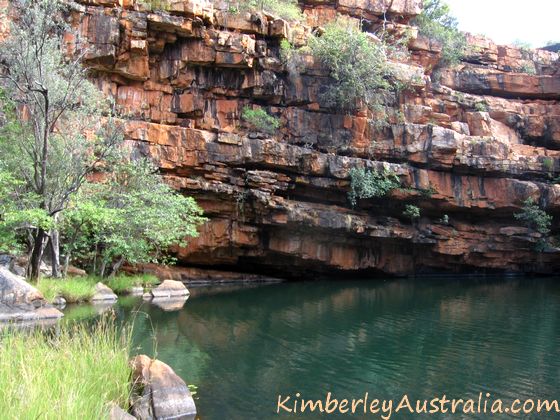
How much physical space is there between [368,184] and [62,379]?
838 inches

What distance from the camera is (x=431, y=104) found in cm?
2836

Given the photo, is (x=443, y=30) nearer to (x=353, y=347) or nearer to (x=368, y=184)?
(x=368, y=184)

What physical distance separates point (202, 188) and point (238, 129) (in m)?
4.11

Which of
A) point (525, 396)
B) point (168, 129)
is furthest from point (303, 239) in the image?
point (525, 396)

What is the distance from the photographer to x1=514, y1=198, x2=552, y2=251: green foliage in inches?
1039

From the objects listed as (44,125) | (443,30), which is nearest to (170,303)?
(44,125)

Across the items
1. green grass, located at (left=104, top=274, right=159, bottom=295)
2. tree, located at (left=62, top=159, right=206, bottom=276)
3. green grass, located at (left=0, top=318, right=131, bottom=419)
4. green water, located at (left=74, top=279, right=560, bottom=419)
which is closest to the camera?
green grass, located at (left=0, top=318, right=131, bottom=419)

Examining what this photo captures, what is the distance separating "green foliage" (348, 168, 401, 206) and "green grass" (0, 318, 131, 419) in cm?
1983

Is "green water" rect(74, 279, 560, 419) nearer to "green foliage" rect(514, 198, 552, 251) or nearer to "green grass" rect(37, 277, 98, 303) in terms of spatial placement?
"green grass" rect(37, 277, 98, 303)

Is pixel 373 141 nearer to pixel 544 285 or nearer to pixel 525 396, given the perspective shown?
pixel 544 285

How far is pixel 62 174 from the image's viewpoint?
16.6m

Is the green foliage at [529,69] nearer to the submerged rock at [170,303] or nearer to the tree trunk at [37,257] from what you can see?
the submerged rock at [170,303]

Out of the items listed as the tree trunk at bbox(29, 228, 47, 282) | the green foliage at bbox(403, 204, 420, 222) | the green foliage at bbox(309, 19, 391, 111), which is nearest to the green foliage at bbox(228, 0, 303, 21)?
the green foliage at bbox(309, 19, 391, 111)

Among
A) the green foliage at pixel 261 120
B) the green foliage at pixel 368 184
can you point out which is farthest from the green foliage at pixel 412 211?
the green foliage at pixel 261 120
